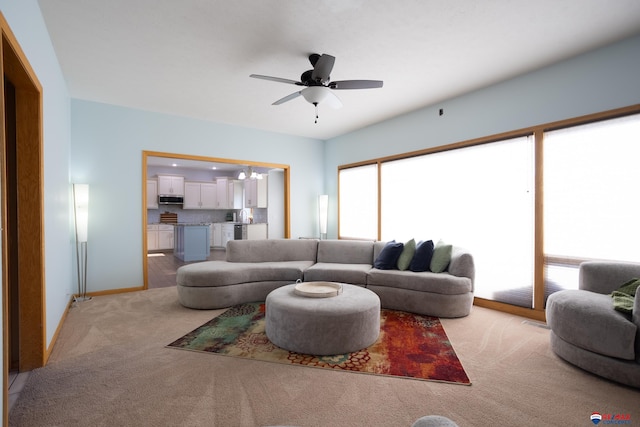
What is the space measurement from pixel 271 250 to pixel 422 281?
7.72 ft

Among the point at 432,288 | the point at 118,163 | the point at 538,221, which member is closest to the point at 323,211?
the point at 432,288

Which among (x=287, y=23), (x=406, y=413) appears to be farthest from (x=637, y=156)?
(x=287, y=23)

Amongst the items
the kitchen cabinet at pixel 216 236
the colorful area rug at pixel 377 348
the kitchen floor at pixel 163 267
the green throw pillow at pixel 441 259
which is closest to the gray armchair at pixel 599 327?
the colorful area rug at pixel 377 348

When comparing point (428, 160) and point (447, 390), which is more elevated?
point (428, 160)

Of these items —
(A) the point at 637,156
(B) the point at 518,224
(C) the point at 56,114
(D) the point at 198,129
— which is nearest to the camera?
(A) the point at 637,156

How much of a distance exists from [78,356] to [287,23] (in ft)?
11.1

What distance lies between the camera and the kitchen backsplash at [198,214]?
31.4ft

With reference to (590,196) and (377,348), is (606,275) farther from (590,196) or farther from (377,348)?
(377,348)

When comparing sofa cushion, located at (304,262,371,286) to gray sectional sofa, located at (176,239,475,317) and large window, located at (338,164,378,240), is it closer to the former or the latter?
gray sectional sofa, located at (176,239,475,317)

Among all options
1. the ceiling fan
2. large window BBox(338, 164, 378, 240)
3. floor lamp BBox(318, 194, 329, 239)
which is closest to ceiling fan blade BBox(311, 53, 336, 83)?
the ceiling fan

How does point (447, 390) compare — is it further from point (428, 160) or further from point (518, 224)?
point (428, 160)

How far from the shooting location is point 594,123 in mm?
3111

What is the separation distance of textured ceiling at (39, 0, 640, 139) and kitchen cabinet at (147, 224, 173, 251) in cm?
546

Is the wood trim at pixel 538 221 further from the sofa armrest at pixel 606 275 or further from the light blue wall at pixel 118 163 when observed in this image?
the light blue wall at pixel 118 163
